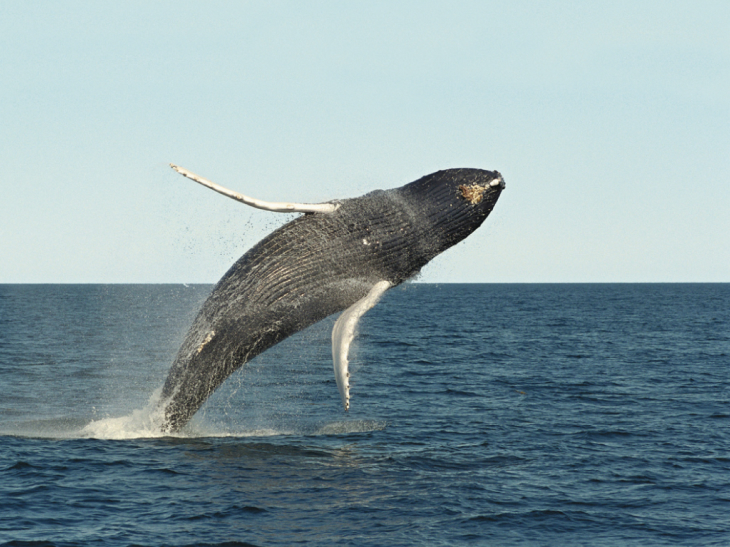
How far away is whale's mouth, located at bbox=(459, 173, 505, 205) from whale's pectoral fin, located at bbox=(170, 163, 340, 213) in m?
2.24

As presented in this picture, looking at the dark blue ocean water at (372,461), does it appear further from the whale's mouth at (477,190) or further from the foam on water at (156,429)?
the whale's mouth at (477,190)

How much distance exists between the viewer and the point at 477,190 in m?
13.0

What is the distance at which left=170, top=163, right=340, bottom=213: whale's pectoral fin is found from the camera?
1151 centimetres

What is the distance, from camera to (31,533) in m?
12.5

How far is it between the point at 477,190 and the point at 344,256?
253cm

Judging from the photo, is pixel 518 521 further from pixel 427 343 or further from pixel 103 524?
pixel 427 343

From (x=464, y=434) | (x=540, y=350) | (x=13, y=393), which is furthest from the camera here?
(x=540, y=350)

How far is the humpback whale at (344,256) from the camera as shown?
1318 cm

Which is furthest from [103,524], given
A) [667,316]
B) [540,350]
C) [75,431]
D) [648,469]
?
[667,316]

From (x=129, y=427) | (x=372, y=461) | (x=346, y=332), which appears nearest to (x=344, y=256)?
(x=346, y=332)

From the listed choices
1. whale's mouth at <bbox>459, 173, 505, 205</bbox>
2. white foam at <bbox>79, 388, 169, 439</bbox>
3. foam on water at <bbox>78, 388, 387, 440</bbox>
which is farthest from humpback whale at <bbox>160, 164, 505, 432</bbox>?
white foam at <bbox>79, 388, 169, 439</bbox>

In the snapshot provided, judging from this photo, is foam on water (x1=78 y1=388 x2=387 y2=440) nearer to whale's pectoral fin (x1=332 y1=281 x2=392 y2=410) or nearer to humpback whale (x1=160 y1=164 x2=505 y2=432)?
humpback whale (x1=160 y1=164 x2=505 y2=432)

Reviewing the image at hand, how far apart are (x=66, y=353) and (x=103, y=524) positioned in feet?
103

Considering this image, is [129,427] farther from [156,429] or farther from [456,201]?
[456,201]
